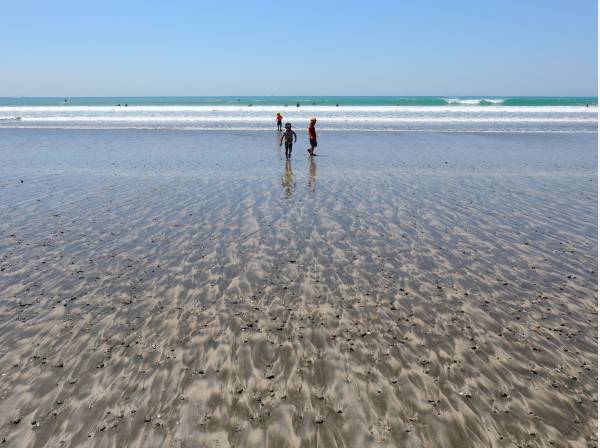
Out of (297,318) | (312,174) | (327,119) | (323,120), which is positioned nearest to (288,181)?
(312,174)

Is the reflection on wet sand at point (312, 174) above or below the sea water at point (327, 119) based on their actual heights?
above

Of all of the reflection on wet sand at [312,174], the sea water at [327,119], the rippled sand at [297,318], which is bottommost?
the sea water at [327,119]

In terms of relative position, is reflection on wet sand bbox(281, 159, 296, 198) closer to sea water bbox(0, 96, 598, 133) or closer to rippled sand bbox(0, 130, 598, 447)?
rippled sand bbox(0, 130, 598, 447)

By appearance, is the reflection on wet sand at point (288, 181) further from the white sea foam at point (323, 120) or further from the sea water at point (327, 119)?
the white sea foam at point (323, 120)

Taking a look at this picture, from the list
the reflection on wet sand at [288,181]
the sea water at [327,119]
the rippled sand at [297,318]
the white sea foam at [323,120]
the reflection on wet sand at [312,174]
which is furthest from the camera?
the white sea foam at [323,120]

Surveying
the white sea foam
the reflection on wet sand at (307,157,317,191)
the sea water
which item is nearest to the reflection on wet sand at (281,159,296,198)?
the reflection on wet sand at (307,157,317,191)

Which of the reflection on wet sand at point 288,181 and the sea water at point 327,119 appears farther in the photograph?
the sea water at point 327,119

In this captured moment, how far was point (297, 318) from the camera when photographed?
7.18 metres

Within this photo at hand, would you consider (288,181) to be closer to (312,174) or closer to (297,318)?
(312,174)

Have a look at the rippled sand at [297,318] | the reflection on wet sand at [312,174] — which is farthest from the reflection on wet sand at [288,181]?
the reflection on wet sand at [312,174]

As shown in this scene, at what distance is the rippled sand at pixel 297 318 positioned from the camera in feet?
A: 16.3

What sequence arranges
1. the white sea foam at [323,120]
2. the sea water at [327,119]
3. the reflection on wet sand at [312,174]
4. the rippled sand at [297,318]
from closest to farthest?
the rippled sand at [297,318] → the reflection on wet sand at [312,174] → the sea water at [327,119] → the white sea foam at [323,120]

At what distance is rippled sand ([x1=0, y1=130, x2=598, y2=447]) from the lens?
4965mm

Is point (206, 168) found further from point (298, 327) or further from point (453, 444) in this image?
point (453, 444)
